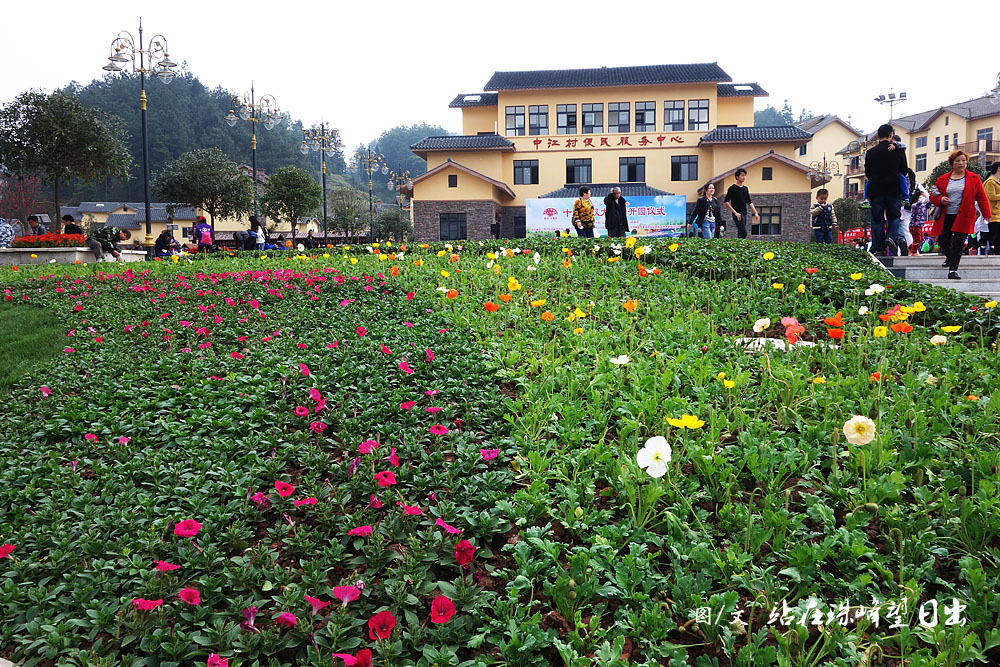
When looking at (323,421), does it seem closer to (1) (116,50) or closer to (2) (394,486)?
(2) (394,486)

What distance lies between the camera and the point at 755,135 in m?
35.5

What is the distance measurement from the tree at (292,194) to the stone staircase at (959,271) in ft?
123

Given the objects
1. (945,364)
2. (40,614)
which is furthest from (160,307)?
(945,364)

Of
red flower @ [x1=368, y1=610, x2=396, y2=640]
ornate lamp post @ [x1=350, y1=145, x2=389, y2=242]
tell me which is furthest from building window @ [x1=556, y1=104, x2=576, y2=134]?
red flower @ [x1=368, y1=610, x2=396, y2=640]

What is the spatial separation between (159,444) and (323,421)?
1073mm

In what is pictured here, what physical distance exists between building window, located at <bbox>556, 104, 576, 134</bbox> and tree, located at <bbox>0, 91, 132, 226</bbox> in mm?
24751

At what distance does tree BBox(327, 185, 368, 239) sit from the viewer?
57.9 meters

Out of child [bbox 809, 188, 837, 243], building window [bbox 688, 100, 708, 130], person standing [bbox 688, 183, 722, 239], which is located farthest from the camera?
building window [bbox 688, 100, 708, 130]

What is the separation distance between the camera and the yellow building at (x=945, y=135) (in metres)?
49.4

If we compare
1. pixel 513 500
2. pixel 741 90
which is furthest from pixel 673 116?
→ pixel 513 500

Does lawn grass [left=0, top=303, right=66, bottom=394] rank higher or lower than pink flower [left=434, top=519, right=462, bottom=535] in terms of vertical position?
higher

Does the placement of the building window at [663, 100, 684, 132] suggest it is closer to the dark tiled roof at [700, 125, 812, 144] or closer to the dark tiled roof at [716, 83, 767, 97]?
the dark tiled roof at [700, 125, 812, 144]

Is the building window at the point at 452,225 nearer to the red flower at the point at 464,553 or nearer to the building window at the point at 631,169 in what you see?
the building window at the point at 631,169

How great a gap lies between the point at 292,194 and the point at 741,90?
30.6m
